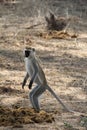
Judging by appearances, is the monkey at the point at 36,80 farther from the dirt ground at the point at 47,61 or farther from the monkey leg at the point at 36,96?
the dirt ground at the point at 47,61

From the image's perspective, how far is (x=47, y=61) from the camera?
12242 mm

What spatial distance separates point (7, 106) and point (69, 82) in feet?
6.75

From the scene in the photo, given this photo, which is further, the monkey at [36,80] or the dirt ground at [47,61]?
the monkey at [36,80]

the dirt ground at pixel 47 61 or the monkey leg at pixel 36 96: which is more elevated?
the monkey leg at pixel 36 96

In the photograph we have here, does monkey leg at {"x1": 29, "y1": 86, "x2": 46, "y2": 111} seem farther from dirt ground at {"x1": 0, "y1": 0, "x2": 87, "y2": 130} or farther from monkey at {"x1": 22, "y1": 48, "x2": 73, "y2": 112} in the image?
dirt ground at {"x1": 0, "y1": 0, "x2": 87, "y2": 130}

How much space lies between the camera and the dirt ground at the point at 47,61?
8.52 meters

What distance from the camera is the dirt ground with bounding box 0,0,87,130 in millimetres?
8523

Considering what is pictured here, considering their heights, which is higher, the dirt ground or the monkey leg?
A: the monkey leg

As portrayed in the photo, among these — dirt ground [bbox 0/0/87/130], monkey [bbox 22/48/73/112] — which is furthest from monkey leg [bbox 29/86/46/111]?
dirt ground [bbox 0/0/87/130]

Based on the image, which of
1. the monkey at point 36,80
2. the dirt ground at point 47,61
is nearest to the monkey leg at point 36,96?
the monkey at point 36,80

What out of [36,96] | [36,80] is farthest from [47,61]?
[36,96]

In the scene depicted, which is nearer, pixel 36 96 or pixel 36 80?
pixel 36 96

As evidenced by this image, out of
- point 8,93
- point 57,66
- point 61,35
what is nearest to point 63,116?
point 8,93

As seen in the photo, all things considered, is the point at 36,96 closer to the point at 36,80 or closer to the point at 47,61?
the point at 36,80
